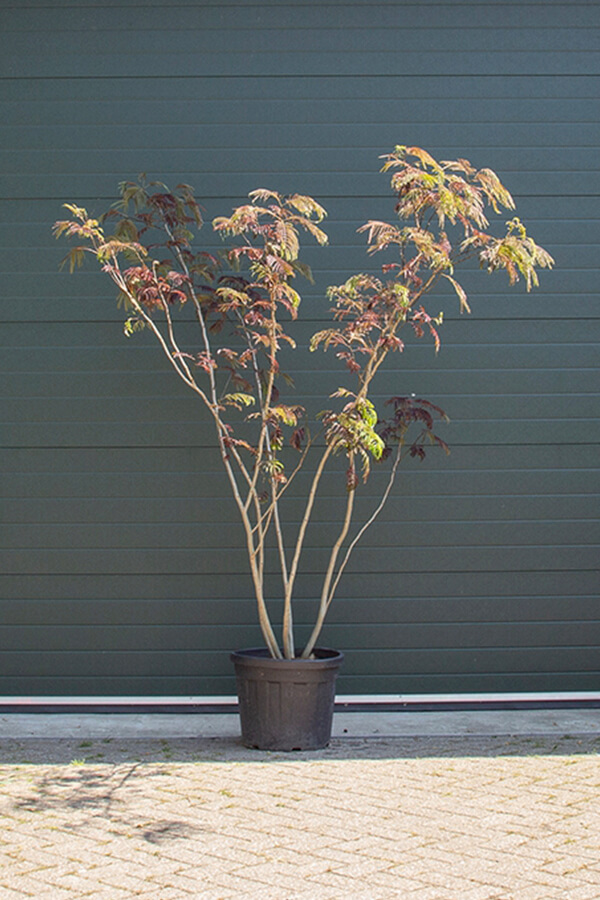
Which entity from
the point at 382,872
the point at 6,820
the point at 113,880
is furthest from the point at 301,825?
the point at 6,820

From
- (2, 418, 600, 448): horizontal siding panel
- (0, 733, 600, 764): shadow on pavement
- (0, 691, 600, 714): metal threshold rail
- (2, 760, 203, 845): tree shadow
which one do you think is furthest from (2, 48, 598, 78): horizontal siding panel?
(2, 760, 203, 845): tree shadow

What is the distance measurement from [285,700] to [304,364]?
1.98 metres

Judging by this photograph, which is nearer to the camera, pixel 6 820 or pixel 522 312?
pixel 6 820

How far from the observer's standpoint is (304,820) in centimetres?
368

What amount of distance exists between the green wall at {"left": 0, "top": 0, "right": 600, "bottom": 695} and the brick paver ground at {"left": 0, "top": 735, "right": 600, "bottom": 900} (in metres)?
0.88

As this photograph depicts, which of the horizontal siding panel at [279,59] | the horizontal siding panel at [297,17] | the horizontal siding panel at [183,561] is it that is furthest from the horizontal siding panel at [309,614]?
the horizontal siding panel at [297,17]

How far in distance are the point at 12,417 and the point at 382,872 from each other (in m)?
3.59

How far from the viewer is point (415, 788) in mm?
4129

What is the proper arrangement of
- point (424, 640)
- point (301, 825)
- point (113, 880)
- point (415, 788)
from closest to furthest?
point (113, 880)
point (301, 825)
point (415, 788)
point (424, 640)

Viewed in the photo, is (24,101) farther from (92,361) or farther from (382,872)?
(382,872)

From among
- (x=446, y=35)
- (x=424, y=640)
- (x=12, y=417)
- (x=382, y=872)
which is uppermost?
(x=446, y=35)

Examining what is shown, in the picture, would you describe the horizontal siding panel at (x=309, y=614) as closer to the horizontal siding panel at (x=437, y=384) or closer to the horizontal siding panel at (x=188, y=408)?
the horizontal siding panel at (x=188, y=408)

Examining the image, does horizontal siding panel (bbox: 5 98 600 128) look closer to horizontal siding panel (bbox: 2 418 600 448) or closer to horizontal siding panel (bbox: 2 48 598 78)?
horizontal siding panel (bbox: 2 48 598 78)

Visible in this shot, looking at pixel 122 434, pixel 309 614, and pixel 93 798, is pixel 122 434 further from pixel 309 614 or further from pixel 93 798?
pixel 93 798
